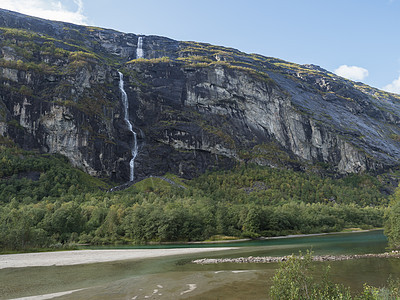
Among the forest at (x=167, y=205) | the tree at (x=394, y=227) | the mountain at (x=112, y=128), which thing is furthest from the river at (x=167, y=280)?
the mountain at (x=112, y=128)

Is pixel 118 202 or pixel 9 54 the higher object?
pixel 9 54

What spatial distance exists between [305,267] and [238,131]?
606 ft

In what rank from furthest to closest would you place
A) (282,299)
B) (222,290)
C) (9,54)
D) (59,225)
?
(9,54) → (59,225) → (222,290) → (282,299)

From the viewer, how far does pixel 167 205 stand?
94.1 meters

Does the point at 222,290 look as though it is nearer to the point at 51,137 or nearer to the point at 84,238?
the point at 84,238

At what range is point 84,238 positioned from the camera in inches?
3081

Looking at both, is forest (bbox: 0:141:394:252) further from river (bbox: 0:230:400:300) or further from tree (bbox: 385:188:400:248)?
river (bbox: 0:230:400:300)

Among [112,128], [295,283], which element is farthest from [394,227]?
[112,128]

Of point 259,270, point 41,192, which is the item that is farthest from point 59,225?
point 259,270

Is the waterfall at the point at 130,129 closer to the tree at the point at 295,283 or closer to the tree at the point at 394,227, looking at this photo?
the tree at the point at 394,227

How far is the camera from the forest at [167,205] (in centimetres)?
7788

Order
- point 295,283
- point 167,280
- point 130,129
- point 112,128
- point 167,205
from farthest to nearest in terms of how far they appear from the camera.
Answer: point 130,129 → point 112,128 → point 167,205 → point 167,280 → point 295,283

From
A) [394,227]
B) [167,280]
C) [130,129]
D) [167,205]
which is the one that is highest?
[130,129]

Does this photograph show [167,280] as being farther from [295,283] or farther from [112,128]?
[112,128]
